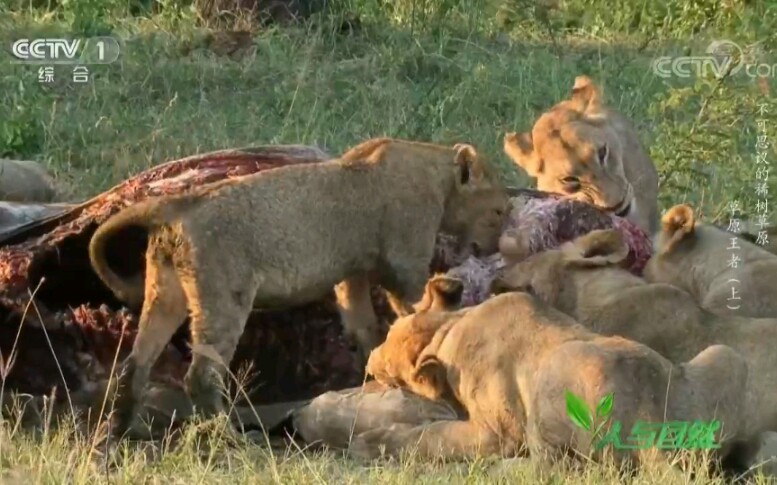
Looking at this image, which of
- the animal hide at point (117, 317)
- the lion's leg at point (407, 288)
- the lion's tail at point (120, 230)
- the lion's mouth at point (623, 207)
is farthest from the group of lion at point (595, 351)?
the lion's tail at point (120, 230)

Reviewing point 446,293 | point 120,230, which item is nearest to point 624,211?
point 446,293

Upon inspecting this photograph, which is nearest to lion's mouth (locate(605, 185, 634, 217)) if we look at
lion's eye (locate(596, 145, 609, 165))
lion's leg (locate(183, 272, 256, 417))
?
lion's eye (locate(596, 145, 609, 165))

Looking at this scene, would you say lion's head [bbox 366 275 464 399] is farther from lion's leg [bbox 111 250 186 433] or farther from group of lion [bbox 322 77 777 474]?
lion's leg [bbox 111 250 186 433]

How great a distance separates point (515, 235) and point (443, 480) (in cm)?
153

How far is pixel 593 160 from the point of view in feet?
20.6

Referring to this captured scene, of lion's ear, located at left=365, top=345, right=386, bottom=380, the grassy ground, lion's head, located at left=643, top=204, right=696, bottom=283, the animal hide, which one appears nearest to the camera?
lion's ear, located at left=365, top=345, right=386, bottom=380

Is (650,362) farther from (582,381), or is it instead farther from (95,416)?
(95,416)

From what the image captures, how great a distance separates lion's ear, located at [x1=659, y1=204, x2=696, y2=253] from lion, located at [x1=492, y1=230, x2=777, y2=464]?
27 cm

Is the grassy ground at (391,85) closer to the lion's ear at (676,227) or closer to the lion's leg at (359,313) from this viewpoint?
the lion's ear at (676,227)

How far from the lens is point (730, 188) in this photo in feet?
24.6

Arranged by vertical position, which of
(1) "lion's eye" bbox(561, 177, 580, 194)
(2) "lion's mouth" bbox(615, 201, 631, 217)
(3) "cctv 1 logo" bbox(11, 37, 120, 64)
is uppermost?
(1) "lion's eye" bbox(561, 177, 580, 194)

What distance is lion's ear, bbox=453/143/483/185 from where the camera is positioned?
18.6 feet

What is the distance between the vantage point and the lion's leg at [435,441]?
455 cm

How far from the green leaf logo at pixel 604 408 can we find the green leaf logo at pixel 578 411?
3cm
